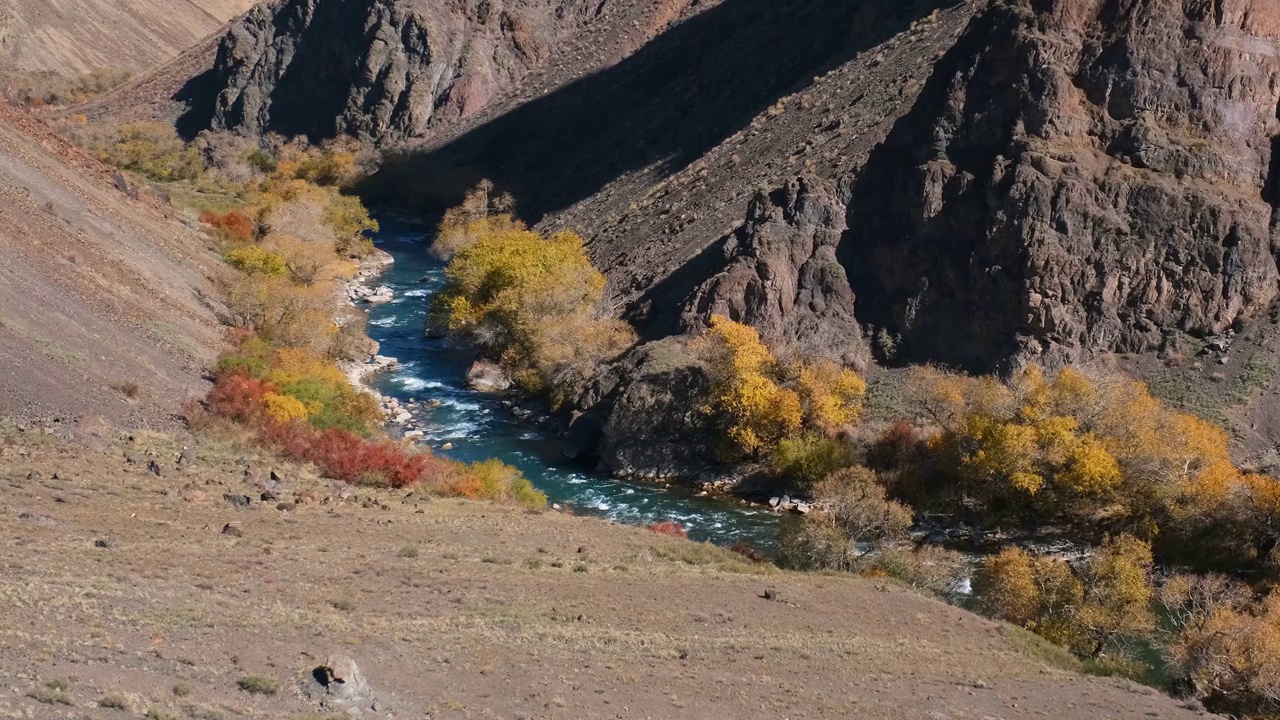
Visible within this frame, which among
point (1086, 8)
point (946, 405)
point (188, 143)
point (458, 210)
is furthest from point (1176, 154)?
point (188, 143)

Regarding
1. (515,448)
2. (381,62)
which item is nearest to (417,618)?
(515,448)

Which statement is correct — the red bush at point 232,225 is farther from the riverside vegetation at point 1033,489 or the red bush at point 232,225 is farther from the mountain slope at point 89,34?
the mountain slope at point 89,34

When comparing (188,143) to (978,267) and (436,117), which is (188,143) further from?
(978,267)

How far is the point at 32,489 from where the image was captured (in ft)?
95.5

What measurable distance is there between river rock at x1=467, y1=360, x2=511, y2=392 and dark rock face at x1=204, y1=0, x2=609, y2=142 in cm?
7603

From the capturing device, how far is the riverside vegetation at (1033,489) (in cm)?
3459

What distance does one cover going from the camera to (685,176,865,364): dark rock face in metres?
59.2

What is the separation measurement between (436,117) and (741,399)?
91522 mm

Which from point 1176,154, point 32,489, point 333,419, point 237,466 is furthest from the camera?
point 1176,154

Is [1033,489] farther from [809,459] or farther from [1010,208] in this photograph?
[1010,208]

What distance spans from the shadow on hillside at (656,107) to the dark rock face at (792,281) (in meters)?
31.8

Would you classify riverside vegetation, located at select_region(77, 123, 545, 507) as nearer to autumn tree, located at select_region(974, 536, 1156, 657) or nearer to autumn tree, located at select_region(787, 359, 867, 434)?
autumn tree, located at select_region(787, 359, 867, 434)

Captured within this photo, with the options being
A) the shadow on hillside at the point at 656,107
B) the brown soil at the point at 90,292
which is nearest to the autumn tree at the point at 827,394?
the brown soil at the point at 90,292

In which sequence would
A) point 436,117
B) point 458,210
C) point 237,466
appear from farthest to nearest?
point 436,117, point 458,210, point 237,466
